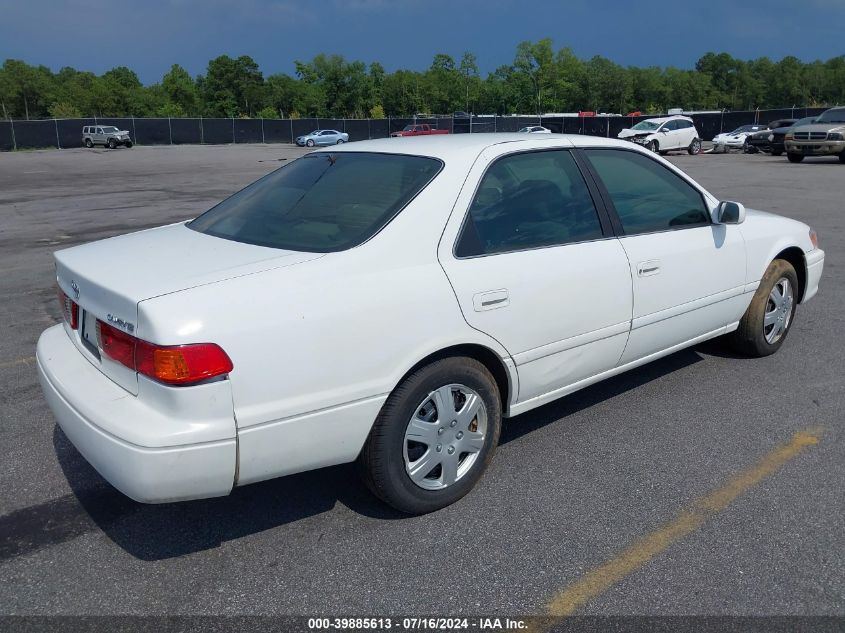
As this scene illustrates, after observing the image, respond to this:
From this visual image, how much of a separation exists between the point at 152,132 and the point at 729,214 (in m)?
63.7

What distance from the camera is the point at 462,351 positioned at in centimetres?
332

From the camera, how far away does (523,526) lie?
10.6 ft

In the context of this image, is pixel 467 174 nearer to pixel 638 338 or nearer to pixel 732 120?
pixel 638 338

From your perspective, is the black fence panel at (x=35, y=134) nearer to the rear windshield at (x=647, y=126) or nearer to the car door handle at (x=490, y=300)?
the rear windshield at (x=647, y=126)

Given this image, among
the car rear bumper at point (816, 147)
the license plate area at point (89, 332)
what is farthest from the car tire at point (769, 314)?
the car rear bumper at point (816, 147)

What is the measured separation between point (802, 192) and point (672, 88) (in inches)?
4525

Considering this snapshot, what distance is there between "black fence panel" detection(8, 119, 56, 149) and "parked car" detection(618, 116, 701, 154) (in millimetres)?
42690

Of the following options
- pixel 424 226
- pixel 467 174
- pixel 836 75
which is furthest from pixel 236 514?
pixel 836 75

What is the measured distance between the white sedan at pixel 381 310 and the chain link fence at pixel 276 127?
47833 millimetres

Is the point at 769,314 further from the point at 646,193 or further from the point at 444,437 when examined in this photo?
the point at 444,437

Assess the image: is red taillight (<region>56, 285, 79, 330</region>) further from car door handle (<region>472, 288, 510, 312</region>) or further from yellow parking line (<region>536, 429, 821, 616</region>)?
yellow parking line (<region>536, 429, 821, 616</region>)

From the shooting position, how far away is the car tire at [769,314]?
504cm

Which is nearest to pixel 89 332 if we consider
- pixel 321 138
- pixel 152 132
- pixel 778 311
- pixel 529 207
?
pixel 529 207

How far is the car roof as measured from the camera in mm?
3637
